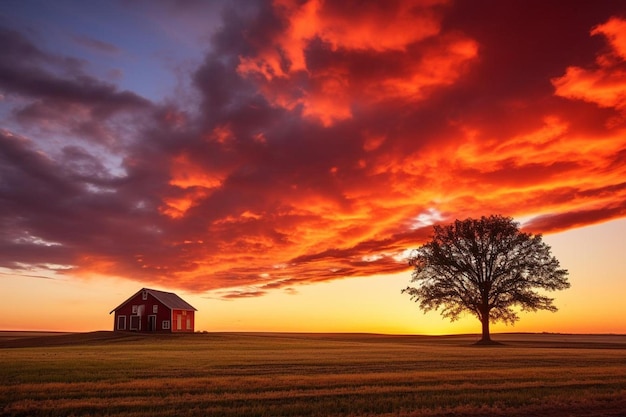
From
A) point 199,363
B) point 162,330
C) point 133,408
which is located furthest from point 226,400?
point 162,330

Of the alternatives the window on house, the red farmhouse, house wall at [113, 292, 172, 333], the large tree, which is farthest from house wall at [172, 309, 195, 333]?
the large tree

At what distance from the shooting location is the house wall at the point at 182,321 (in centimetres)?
10559

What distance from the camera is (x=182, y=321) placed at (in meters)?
110

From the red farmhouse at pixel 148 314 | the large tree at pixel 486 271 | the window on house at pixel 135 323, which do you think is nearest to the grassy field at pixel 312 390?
the large tree at pixel 486 271

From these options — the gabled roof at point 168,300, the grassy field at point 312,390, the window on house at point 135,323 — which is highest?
the gabled roof at point 168,300

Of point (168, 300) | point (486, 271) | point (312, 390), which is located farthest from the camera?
point (168, 300)

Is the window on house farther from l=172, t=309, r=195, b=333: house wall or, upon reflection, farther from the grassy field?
the grassy field

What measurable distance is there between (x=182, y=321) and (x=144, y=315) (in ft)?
27.9

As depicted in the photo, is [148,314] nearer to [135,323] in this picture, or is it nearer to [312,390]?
[135,323]

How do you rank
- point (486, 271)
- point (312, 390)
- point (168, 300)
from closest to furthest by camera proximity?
point (312, 390) → point (486, 271) → point (168, 300)

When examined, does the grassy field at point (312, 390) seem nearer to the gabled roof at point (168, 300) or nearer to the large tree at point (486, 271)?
the large tree at point (486, 271)

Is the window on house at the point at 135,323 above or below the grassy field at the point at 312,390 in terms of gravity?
above

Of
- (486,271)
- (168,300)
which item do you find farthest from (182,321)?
(486,271)

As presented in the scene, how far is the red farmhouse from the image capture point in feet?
340
